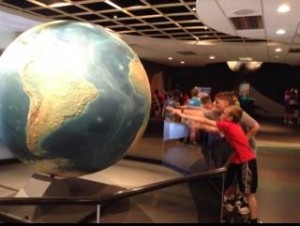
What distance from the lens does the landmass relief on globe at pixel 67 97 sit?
7.13 ft

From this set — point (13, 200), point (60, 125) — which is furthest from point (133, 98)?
point (13, 200)

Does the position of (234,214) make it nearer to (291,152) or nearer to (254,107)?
(291,152)

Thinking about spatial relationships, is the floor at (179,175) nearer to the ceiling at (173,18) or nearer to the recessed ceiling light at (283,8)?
the ceiling at (173,18)

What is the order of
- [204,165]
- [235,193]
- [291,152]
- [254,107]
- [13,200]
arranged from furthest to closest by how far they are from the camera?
[254,107] < [291,152] < [204,165] < [235,193] < [13,200]

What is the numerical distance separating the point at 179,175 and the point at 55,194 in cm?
246

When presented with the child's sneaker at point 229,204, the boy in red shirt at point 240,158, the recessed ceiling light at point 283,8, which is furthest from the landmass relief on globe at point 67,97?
the recessed ceiling light at point 283,8

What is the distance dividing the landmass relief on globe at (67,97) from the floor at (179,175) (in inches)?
40.5

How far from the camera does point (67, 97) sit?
7.09ft

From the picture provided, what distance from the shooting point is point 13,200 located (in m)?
2.10

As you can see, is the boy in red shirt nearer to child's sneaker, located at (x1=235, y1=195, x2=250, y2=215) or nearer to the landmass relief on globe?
child's sneaker, located at (x1=235, y1=195, x2=250, y2=215)

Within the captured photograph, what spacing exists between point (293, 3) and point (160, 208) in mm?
4179

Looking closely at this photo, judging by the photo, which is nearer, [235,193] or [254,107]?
[235,193]

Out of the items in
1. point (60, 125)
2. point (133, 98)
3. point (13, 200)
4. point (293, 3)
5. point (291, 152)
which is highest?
point (293, 3)

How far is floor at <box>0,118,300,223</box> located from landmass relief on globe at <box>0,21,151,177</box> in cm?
103
